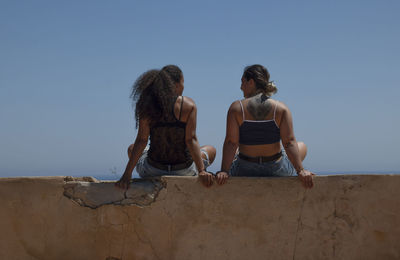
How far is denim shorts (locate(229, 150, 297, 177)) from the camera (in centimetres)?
320

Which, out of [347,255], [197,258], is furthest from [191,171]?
[347,255]

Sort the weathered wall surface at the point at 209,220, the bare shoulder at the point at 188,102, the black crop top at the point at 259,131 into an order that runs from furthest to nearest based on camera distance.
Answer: the bare shoulder at the point at 188,102
the black crop top at the point at 259,131
the weathered wall surface at the point at 209,220

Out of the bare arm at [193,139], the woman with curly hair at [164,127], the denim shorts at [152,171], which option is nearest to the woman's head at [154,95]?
the woman with curly hair at [164,127]

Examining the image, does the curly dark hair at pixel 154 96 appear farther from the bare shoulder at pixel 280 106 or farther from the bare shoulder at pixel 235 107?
the bare shoulder at pixel 280 106

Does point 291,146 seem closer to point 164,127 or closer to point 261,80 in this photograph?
point 261,80

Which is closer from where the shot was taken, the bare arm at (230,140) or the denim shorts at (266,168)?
the bare arm at (230,140)

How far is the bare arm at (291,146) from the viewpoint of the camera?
295 cm

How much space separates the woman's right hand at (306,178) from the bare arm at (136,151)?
128cm

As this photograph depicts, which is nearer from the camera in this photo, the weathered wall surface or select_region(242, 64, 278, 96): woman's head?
the weathered wall surface

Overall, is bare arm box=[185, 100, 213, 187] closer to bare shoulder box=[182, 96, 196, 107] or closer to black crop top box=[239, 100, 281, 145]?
bare shoulder box=[182, 96, 196, 107]

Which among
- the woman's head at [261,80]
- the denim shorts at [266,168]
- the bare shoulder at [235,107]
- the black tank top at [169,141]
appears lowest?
the denim shorts at [266,168]

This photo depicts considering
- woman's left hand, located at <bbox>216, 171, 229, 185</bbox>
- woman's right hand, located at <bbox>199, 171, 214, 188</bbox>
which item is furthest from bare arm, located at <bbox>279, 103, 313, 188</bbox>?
woman's right hand, located at <bbox>199, 171, 214, 188</bbox>

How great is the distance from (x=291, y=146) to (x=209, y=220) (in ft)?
2.85

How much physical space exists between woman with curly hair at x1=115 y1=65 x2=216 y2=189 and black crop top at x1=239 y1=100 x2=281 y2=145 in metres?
0.41
